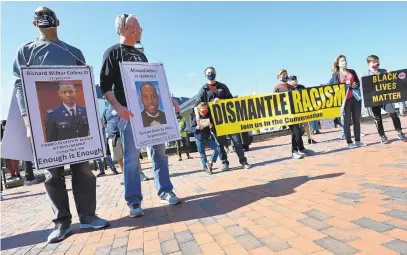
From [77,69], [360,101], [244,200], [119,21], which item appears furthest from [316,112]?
[77,69]

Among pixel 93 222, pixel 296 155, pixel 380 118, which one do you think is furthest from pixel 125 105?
pixel 380 118

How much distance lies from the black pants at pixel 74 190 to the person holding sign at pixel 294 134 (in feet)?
14.9

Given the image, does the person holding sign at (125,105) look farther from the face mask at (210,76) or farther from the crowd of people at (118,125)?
the face mask at (210,76)

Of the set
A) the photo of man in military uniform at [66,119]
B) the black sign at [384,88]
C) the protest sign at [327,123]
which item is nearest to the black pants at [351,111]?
the black sign at [384,88]

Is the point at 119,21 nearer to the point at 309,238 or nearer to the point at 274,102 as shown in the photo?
the point at 309,238

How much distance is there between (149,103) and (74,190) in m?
1.22

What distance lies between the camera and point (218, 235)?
2.24 meters

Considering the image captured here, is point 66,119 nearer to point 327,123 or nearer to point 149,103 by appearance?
point 149,103

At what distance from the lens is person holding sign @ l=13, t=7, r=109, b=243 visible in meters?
2.87

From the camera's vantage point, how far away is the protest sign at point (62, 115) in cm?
271

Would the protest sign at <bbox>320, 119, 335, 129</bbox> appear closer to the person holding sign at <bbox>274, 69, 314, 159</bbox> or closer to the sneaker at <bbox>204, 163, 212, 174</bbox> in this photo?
the person holding sign at <bbox>274, 69, 314, 159</bbox>

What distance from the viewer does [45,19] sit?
117 inches

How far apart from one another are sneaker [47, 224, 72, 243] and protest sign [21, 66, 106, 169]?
0.62 meters

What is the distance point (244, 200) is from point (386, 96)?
5780 millimetres
